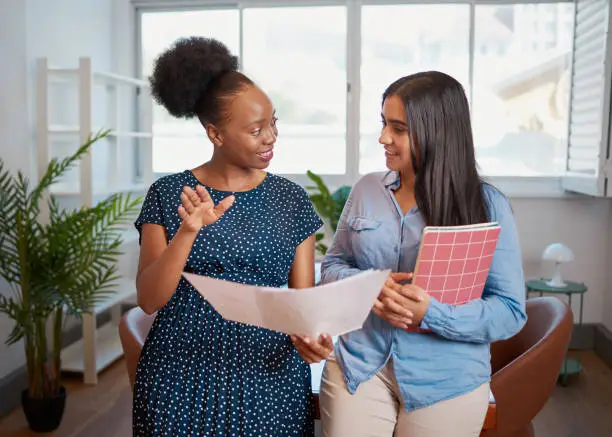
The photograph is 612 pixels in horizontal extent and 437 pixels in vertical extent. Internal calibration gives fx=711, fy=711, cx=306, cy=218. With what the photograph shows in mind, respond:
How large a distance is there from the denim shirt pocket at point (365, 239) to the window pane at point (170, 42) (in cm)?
344

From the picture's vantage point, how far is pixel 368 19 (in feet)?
15.7

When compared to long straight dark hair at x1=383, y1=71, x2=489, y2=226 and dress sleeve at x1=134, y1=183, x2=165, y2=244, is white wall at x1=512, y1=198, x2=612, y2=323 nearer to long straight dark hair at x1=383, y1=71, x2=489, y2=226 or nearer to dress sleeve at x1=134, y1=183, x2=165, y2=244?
long straight dark hair at x1=383, y1=71, x2=489, y2=226

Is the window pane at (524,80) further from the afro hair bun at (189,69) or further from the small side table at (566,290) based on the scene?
the afro hair bun at (189,69)

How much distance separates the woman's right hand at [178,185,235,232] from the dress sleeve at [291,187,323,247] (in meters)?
0.28

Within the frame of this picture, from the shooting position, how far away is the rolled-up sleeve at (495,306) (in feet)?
4.76

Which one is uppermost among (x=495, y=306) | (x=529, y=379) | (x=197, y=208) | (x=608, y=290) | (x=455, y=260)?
(x=197, y=208)

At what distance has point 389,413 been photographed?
1.50m

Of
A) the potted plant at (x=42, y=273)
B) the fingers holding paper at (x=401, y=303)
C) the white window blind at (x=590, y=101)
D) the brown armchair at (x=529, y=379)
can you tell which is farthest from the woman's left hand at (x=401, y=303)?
the white window blind at (x=590, y=101)

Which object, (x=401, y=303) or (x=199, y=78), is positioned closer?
(x=401, y=303)

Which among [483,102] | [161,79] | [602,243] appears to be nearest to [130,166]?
[483,102]

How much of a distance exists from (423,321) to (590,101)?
3097 millimetres

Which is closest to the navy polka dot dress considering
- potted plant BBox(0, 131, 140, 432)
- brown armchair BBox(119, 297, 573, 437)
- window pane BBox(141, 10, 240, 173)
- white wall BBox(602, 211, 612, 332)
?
brown armchair BBox(119, 297, 573, 437)

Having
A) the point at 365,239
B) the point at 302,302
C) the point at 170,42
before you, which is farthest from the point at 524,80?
the point at 302,302

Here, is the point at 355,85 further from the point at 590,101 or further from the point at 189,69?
the point at 189,69
